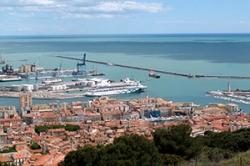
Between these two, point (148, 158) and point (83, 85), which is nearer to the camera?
point (148, 158)

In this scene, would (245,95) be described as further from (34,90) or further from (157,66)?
(157,66)

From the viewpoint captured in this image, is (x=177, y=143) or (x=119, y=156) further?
(x=177, y=143)

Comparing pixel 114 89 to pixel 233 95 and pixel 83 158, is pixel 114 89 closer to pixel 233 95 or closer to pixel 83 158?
pixel 233 95

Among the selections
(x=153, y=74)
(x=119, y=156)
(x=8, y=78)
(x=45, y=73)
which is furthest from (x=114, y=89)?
(x=119, y=156)

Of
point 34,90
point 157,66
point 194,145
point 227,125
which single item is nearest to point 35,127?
point 227,125

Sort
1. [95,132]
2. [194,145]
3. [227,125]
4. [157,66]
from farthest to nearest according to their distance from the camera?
1. [157,66]
2. [227,125]
3. [95,132]
4. [194,145]

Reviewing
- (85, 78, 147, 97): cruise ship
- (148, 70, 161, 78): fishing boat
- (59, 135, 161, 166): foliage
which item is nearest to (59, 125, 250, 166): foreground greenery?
(59, 135, 161, 166): foliage

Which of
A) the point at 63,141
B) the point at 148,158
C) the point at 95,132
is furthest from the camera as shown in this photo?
the point at 95,132
